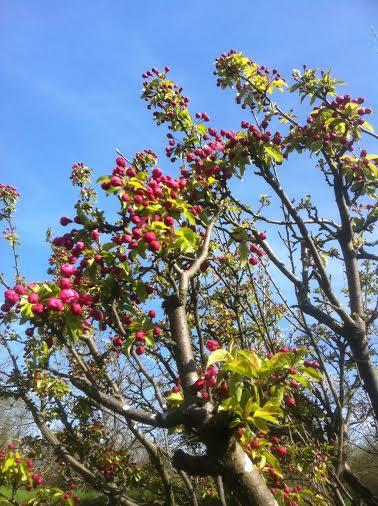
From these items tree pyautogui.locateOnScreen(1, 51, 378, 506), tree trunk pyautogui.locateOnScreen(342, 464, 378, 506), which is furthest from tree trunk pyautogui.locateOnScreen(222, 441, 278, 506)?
tree trunk pyautogui.locateOnScreen(342, 464, 378, 506)

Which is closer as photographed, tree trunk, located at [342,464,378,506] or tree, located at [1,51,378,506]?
tree, located at [1,51,378,506]

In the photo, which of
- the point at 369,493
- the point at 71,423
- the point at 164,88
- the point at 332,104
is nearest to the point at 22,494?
the point at 71,423

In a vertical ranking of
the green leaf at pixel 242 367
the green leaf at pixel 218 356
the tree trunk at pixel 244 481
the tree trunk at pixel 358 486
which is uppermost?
the green leaf at pixel 218 356

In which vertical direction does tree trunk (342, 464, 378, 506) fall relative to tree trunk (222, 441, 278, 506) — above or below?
below

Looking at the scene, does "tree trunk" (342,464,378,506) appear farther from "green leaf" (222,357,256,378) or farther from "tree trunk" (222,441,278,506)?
"green leaf" (222,357,256,378)

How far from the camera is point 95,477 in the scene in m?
5.29

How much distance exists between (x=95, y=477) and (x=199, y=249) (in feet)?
13.0

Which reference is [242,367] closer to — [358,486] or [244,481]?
[244,481]

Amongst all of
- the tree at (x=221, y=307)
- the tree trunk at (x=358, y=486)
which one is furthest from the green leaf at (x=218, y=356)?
the tree trunk at (x=358, y=486)

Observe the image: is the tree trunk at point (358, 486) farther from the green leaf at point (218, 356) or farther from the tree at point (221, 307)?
the green leaf at point (218, 356)

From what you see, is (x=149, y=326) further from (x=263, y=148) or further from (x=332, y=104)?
(x=332, y=104)

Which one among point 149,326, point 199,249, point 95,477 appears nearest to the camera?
point 149,326

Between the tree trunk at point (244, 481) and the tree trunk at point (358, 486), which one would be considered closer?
the tree trunk at point (244, 481)

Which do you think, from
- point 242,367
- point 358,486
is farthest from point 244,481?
point 358,486
